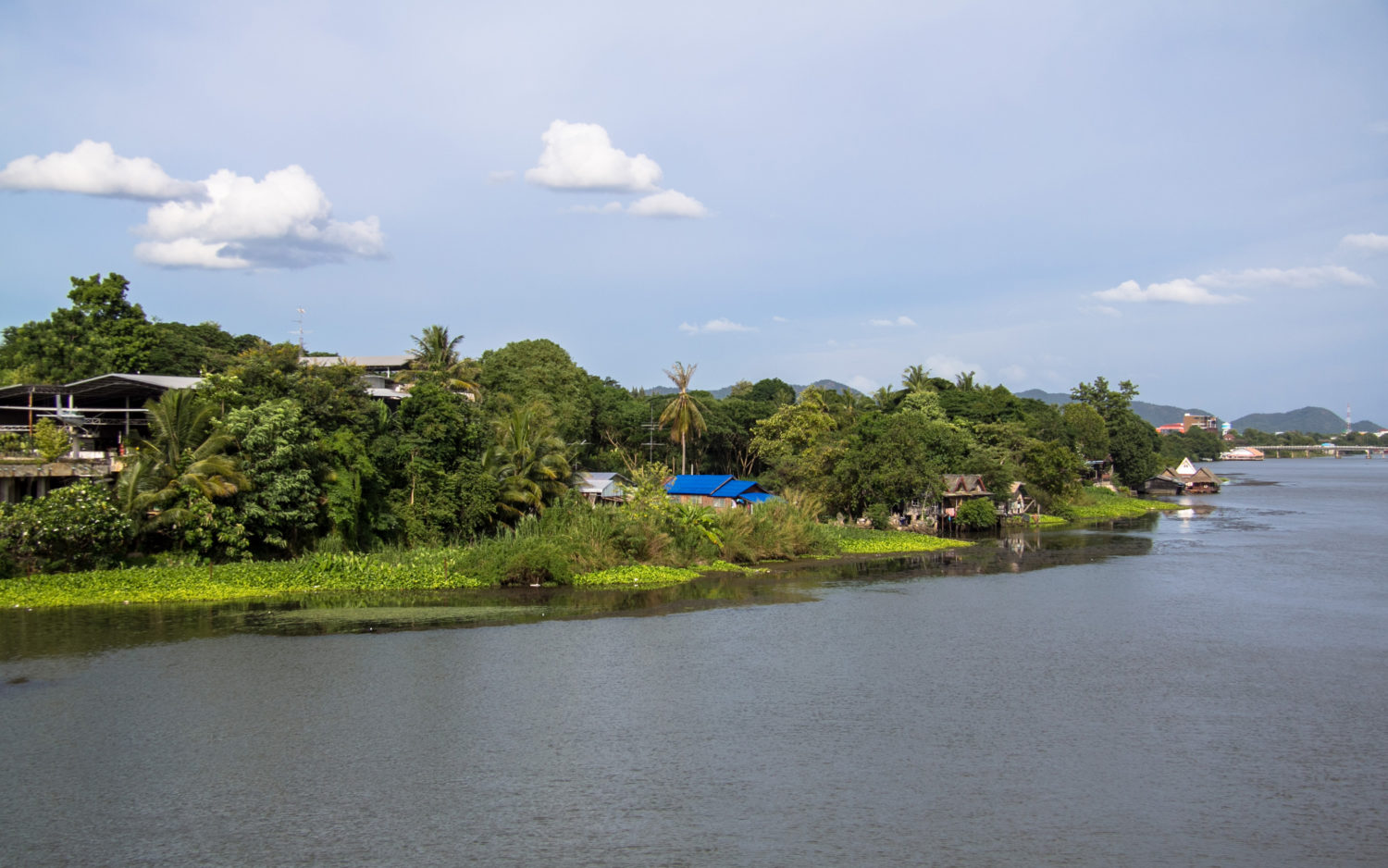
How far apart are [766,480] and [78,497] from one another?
31895 millimetres

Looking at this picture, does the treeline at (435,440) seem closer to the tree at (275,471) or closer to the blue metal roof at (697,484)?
the tree at (275,471)

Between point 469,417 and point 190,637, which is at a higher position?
point 469,417

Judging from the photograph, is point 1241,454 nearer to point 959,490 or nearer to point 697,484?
point 959,490

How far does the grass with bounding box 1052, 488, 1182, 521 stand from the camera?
196 ft

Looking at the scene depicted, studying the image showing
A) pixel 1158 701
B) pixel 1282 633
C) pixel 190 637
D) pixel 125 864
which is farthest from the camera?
pixel 1282 633

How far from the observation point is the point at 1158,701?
1712cm

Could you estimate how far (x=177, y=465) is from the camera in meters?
25.8

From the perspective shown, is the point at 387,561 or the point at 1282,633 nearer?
the point at 1282,633

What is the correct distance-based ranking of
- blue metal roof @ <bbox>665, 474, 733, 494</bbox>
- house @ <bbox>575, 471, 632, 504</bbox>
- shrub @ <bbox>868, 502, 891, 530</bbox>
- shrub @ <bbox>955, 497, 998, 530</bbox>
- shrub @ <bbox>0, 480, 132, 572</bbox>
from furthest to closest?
shrub @ <bbox>955, 497, 998, 530</bbox> < blue metal roof @ <bbox>665, 474, 733, 494</bbox> < shrub @ <bbox>868, 502, 891, 530</bbox> < house @ <bbox>575, 471, 632, 504</bbox> < shrub @ <bbox>0, 480, 132, 572</bbox>

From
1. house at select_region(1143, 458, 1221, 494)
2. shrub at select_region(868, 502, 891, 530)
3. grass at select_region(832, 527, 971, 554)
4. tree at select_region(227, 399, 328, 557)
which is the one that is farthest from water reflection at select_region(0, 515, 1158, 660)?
house at select_region(1143, 458, 1221, 494)

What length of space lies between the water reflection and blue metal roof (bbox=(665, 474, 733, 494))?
1031 centimetres

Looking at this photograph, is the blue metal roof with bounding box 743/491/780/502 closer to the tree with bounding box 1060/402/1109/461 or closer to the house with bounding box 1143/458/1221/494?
the tree with bounding box 1060/402/1109/461

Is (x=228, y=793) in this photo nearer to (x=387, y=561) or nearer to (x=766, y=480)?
(x=387, y=561)

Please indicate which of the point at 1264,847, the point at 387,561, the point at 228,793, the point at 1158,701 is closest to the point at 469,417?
the point at 387,561
